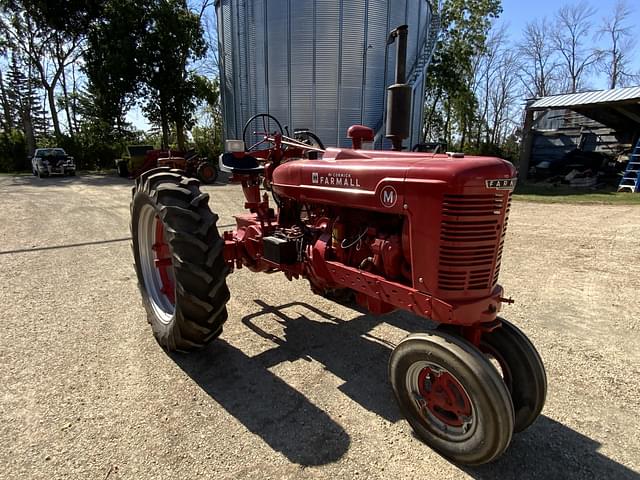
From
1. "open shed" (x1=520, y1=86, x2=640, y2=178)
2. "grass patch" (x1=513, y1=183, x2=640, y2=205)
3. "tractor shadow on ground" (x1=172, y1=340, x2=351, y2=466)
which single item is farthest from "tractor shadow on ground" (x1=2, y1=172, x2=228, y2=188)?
"tractor shadow on ground" (x1=172, y1=340, x2=351, y2=466)

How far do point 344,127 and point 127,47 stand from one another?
Result: 1116 centimetres

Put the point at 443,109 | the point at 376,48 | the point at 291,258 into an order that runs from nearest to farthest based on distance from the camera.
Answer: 1. the point at 291,258
2. the point at 376,48
3. the point at 443,109

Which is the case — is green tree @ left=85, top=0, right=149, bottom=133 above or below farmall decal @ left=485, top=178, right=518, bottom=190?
above

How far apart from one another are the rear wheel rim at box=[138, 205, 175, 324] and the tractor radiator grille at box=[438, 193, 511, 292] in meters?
2.19

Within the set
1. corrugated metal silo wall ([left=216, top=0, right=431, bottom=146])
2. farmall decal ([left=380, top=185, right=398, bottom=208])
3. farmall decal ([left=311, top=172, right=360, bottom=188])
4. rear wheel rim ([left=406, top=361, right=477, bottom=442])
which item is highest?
corrugated metal silo wall ([left=216, top=0, right=431, bottom=146])

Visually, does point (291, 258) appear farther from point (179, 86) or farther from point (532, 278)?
point (179, 86)

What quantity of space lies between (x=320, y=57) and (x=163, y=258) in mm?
13980

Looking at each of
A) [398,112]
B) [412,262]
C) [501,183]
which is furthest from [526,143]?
[412,262]

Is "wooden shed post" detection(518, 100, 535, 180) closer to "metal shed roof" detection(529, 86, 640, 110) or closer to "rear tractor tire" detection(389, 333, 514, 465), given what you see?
"metal shed roof" detection(529, 86, 640, 110)

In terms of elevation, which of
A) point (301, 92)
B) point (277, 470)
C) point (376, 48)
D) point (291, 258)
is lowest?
point (277, 470)

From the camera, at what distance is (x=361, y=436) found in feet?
7.35

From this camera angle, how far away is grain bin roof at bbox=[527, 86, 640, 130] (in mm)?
12595

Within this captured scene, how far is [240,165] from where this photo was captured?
156 inches

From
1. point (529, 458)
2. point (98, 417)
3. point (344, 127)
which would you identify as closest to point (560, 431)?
point (529, 458)
